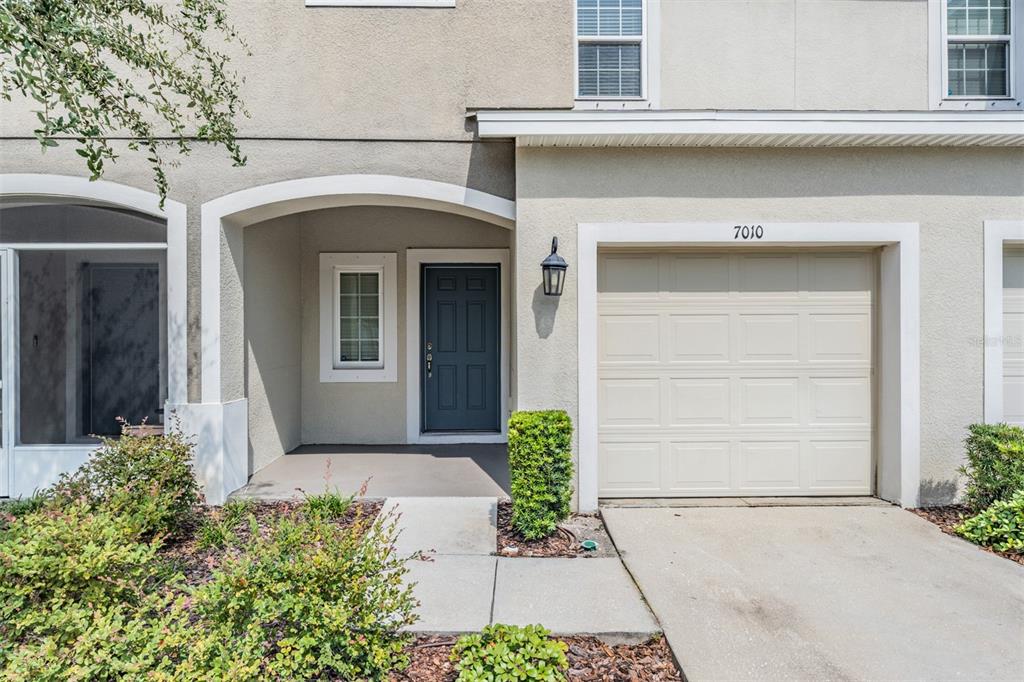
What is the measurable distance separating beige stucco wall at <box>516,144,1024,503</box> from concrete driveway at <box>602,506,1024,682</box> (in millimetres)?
1323

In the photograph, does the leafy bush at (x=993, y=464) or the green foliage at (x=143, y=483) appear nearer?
the green foliage at (x=143, y=483)

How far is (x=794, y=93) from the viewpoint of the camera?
5176 mm

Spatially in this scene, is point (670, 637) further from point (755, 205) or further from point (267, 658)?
point (755, 205)

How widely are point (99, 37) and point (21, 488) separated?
472 cm

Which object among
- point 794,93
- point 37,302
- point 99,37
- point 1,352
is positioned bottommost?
point 1,352

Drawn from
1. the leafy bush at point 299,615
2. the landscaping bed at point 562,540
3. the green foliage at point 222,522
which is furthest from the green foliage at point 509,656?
the green foliage at point 222,522

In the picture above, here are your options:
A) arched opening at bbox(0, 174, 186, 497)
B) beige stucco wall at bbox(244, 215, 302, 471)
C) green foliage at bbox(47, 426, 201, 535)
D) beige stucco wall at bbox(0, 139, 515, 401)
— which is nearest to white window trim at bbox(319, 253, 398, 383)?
beige stucco wall at bbox(244, 215, 302, 471)

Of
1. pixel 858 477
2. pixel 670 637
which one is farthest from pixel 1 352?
pixel 858 477

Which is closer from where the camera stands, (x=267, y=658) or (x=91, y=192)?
(x=267, y=658)

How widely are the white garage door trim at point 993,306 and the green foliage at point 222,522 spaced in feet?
21.6

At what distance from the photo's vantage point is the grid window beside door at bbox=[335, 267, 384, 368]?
7434 mm

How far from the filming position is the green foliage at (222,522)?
4.11 m

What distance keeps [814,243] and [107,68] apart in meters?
5.98

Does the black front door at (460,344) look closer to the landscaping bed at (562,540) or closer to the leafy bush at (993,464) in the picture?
the landscaping bed at (562,540)
